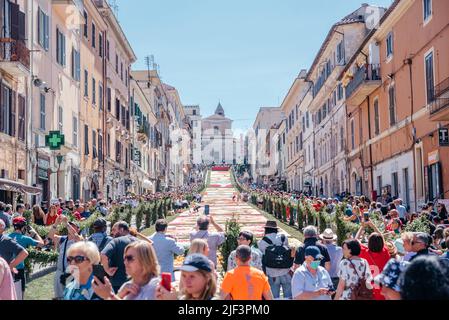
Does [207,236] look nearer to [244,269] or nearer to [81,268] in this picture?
[244,269]

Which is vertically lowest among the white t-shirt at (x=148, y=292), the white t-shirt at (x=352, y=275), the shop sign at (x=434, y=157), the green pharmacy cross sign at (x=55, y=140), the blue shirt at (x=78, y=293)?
the white t-shirt at (x=352, y=275)

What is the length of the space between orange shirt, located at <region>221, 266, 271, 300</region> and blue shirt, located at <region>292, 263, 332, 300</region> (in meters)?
0.79

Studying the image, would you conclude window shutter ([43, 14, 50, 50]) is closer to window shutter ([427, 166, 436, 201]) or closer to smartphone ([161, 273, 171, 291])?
window shutter ([427, 166, 436, 201])

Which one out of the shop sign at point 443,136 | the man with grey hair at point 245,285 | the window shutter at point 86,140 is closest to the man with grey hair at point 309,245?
the man with grey hair at point 245,285

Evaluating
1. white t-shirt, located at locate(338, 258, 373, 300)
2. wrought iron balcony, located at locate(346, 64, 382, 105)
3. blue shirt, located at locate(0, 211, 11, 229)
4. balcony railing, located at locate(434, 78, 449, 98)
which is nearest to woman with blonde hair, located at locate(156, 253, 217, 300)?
white t-shirt, located at locate(338, 258, 373, 300)

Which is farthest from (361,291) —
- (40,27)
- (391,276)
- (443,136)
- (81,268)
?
(40,27)

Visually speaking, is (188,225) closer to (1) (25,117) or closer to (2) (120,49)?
(1) (25,117)

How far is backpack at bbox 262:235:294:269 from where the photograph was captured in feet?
32.0

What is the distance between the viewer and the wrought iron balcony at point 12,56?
21.0 m

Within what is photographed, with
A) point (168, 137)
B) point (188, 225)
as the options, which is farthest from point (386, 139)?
point (168, 137)

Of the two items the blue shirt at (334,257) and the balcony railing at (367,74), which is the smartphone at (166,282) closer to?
the blue shirt at (334,257)

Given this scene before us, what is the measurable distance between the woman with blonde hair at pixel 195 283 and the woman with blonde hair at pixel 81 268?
1036mm

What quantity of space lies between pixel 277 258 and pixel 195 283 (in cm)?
479
